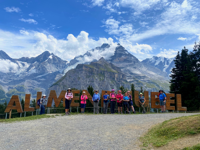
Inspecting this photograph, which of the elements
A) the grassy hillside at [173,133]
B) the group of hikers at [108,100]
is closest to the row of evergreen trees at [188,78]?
the group of hikers at [108,100]

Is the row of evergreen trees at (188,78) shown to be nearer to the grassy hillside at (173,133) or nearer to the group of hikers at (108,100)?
the group of hikers at (108,100)

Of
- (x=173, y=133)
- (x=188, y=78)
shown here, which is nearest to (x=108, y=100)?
(x=173, y=133)

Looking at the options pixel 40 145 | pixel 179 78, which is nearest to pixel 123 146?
pixel 40 145

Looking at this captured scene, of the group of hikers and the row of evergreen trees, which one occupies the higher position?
the row of evergreen trees

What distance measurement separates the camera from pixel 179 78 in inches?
1521

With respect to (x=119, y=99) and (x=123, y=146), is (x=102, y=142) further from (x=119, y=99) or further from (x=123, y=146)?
(x=119, y=99)

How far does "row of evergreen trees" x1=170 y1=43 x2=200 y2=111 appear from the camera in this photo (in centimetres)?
3394

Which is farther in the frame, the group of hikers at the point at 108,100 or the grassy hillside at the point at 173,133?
the group of hikers at the point at 108,100

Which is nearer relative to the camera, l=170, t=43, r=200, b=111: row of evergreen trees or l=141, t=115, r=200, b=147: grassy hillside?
l=141, t=115, r=200, b=147: grassy hillside

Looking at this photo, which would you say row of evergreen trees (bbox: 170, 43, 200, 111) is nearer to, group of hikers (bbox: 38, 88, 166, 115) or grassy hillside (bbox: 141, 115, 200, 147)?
group of hikers (bbox: 38, 88, 166, 115)

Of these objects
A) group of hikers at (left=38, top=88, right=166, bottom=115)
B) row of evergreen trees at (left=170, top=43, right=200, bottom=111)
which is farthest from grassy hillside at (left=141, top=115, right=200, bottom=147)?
row of evergreen trees at (left=170, top=43, right=200, bottom=111)

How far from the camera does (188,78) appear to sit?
35.4 metres

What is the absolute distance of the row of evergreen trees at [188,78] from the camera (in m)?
33.9

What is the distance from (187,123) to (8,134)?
10269 millimetres
